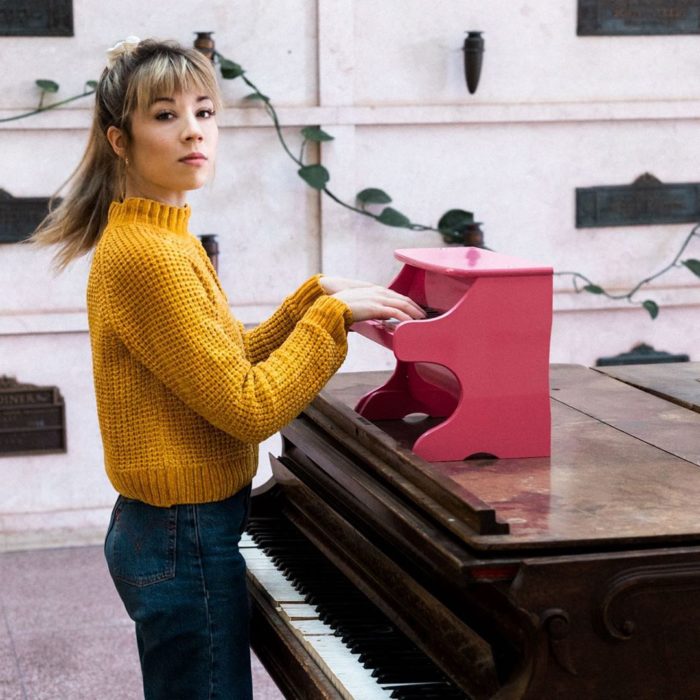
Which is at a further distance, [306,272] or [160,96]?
[306,272]

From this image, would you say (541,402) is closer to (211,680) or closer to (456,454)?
(456,454)

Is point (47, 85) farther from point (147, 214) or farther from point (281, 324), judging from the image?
point (147, 214)

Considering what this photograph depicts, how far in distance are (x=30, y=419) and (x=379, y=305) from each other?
3339 mm

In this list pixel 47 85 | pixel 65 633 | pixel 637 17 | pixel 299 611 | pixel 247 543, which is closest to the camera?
pixel 299 611

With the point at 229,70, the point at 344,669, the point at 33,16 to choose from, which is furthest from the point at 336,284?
the point at 33,16

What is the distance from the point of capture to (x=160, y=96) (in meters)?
2.40

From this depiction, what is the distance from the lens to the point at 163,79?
2.38 meters

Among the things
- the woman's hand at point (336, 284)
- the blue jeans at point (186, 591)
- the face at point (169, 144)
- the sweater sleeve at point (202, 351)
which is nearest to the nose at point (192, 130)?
the face at point (169, 144)

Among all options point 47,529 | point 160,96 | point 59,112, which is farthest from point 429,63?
point 160,96

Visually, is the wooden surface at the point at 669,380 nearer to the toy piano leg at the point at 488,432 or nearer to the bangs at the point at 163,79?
the toy piano leg at the point at 488,432

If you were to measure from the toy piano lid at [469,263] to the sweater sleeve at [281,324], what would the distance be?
19 centimetres

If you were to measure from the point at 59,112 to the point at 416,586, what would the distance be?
348cm

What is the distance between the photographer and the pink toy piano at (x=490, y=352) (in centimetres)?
227

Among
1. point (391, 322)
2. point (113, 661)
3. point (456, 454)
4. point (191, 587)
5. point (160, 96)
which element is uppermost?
point (160, 96)
